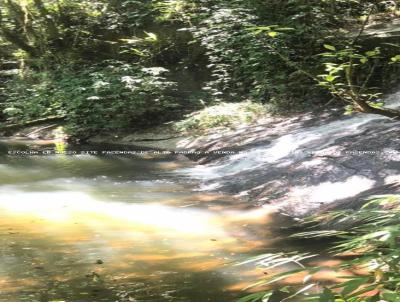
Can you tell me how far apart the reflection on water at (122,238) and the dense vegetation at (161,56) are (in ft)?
14.0

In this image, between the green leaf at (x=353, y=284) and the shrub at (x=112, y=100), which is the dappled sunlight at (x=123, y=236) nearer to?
the green leaf at (x=353, y=284)

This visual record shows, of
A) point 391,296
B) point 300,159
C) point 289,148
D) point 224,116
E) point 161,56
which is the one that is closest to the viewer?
point 391,296

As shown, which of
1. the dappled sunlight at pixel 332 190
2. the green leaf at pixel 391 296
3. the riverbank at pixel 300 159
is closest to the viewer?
the green leaf at pixel 391 296

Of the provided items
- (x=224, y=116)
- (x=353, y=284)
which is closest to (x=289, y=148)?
(x=224, y=116)

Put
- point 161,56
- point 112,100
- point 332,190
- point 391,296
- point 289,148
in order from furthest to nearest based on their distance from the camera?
point 161,56
point 112,100
point 289,148
point 332,190
point 391,296

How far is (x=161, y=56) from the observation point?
559 inches

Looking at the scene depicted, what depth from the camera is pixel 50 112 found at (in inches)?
506

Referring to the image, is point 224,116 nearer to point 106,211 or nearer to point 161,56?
point 161,56

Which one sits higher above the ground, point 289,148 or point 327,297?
point 327,297

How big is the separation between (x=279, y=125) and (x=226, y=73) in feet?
11.4

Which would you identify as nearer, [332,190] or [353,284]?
[353,284]

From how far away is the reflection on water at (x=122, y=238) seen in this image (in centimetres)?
351

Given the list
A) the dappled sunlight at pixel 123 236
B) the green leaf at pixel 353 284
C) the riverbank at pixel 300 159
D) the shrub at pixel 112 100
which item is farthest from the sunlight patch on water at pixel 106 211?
the shrub at pixel 112 100

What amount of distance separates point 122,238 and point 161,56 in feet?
33.3
